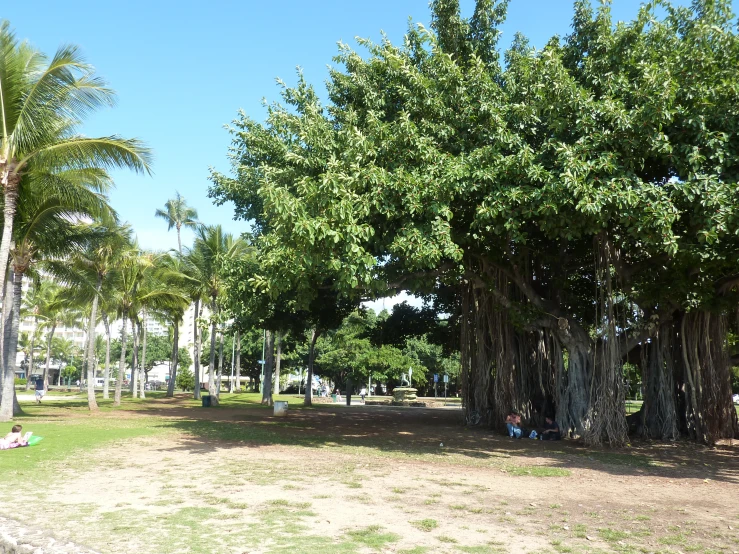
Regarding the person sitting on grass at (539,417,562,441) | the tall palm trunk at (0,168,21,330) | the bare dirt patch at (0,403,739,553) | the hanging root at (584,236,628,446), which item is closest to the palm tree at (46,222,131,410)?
the tall palm trunk at (0,168,21,330)

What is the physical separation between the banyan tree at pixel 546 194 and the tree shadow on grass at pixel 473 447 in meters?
→ 1.11

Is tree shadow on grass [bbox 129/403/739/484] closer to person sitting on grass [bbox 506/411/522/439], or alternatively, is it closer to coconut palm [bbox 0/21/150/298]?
person sitting on grass [bbox 506/411/522/439]

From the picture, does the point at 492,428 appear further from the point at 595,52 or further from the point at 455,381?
the point at 455,381

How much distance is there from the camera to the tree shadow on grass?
10.5 m

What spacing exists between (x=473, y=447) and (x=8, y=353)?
1374 centimetres

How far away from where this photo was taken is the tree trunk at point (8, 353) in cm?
1712

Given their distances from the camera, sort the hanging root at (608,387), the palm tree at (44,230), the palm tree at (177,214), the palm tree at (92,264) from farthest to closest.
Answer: the palm tree at (177,214) < the palm tree at (92,264) < the palm tree at (44,230) < the hanging root at (608,387)

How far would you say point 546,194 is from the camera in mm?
9961

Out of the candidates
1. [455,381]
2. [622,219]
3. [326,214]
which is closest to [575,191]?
[622,219]

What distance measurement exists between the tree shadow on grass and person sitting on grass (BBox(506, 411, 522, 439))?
0.33 metres

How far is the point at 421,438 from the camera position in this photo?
14.9 metres

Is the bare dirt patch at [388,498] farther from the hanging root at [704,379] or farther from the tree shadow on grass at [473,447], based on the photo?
the hanging root at [704,379]

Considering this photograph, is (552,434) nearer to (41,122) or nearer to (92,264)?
(41,122)

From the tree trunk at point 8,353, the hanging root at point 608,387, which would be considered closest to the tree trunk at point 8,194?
the tree trunk at point 8,353
